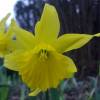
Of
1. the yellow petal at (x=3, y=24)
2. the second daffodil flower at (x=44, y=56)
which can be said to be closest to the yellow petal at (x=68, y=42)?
the second daffodil flower at (x=44, y=56)

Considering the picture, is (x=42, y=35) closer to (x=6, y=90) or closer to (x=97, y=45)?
A: (x=6, y=90)

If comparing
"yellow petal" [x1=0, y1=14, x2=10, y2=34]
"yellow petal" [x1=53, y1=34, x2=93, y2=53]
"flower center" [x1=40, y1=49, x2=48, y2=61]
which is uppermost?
"yellow petal" [x1=0, y1=14, x2=10, y2=34]

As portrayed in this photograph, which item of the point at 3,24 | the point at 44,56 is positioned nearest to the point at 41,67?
the point at 44,56

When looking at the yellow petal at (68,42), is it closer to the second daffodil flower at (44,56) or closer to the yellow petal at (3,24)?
the second daffodil flower at (44,56)

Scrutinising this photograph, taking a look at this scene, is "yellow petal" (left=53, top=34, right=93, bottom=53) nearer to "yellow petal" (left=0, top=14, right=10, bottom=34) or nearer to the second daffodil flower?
the second daffodil flower

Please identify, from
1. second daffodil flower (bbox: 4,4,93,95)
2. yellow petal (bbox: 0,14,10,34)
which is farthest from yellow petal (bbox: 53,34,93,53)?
yellow petal (bbox: 0,14,10,34)

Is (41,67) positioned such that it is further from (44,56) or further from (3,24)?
(3,24)

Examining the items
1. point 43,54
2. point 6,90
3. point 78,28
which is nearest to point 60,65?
point 43,54
